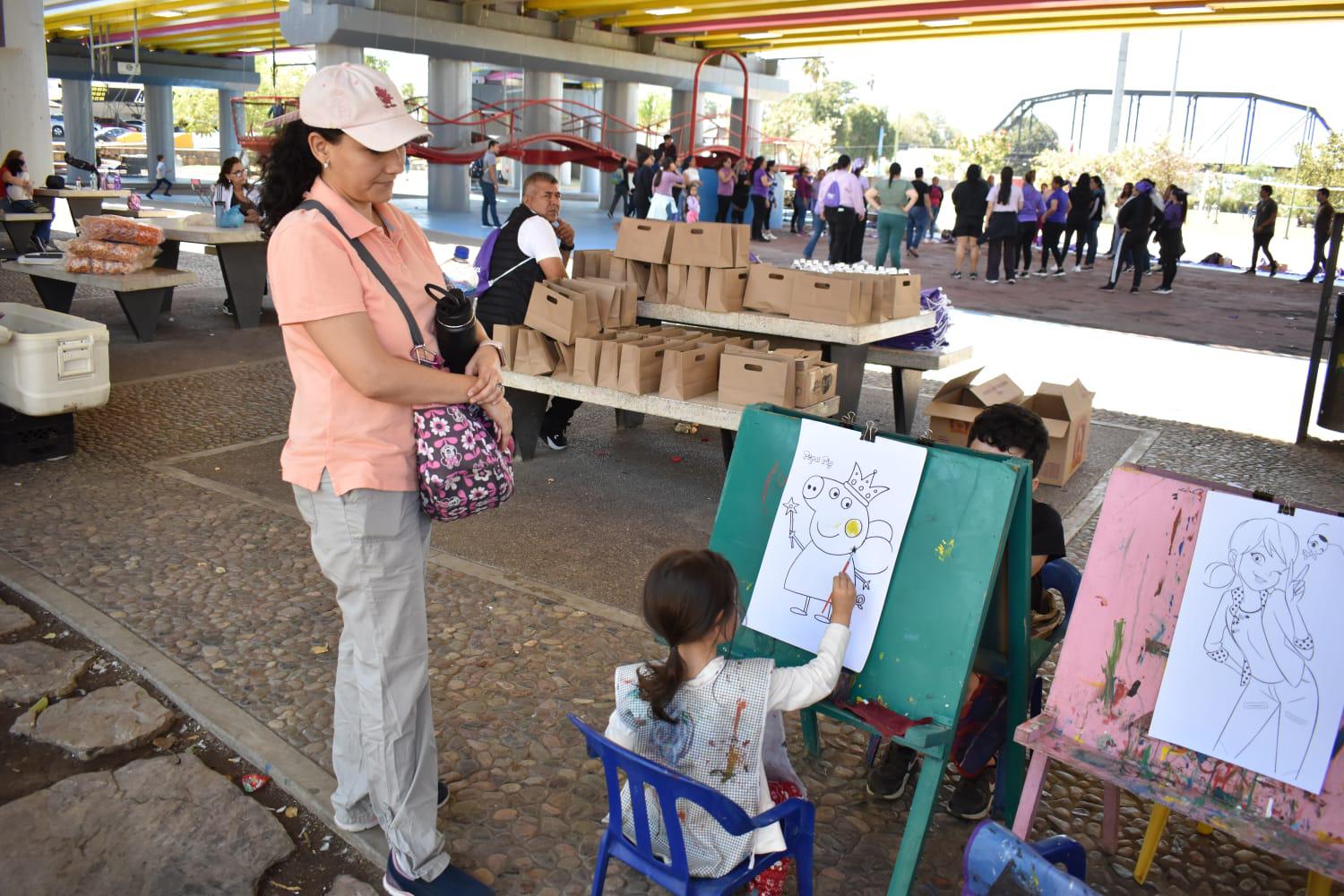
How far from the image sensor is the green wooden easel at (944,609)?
2.46 meters

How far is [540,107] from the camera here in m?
23.8

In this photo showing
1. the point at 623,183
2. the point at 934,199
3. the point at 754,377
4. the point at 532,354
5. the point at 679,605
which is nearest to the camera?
the point at 679,605

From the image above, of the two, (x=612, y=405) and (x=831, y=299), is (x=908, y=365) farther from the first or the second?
(x=612, y=405)

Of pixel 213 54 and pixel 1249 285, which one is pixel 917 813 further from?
pixel 213 54

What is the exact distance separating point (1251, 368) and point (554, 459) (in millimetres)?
7330

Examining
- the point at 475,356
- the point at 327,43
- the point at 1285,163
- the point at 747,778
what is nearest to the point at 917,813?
the point at 747,778

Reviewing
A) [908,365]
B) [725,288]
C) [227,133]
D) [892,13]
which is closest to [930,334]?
[908,365]

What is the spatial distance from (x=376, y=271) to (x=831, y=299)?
357 centimetres

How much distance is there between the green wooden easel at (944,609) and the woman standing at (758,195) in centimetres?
1908

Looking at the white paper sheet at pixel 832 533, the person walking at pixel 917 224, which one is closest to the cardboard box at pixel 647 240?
the white paper sheet at pixel 832 533

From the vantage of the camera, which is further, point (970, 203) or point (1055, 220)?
point (1055, 220)

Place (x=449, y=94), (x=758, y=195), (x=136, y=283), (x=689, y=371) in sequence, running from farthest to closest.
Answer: (x=449, y=94), (x=758, y=195), (x=136, y=283), (x=689, y=371)

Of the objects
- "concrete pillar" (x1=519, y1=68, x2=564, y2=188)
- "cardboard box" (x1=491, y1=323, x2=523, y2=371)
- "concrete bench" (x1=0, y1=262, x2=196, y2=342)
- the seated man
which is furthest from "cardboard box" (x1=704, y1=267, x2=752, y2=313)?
"concrete pillar" (x1=519, y1=68, x2=564, y2=188)

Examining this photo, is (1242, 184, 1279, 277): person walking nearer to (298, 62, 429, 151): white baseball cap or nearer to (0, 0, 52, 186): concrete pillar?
(298, 62, 429, 151): white baseball cap
